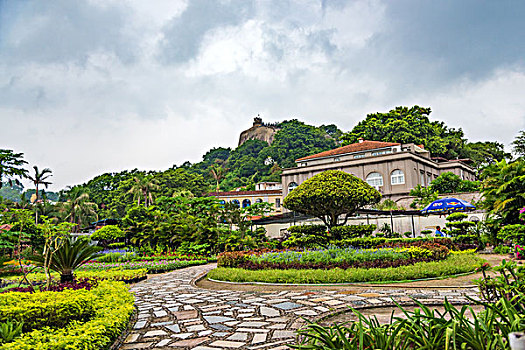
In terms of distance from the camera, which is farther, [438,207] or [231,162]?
[231,162]

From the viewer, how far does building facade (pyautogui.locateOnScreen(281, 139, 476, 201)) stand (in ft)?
114

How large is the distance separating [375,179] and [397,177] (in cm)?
203

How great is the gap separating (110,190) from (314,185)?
52.1m

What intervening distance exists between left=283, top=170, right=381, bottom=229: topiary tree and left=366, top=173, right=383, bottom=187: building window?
23.1m

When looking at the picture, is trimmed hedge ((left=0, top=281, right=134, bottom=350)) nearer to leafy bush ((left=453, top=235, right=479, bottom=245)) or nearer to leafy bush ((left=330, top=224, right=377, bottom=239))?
leafy bush ((left=330, top=224, right=377, bottom=239))

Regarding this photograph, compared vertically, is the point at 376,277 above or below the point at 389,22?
below

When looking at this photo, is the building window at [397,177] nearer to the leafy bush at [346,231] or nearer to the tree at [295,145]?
the leafy bush at [346,231]

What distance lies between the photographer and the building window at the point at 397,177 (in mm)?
34853

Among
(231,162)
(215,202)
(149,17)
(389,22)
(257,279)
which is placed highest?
(231,162)

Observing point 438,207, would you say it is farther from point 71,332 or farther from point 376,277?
point 71,332

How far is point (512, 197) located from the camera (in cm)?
1363

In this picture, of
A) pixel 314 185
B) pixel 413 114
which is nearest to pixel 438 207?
pixel 314 185

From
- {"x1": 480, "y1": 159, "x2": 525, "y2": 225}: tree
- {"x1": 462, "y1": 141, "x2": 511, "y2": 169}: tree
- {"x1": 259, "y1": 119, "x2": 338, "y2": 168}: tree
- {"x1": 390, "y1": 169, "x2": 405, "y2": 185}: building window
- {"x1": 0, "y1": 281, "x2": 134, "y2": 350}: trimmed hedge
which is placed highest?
{"x1": 259, "y1": 119, "x2": 338, "y2": 168}: tree

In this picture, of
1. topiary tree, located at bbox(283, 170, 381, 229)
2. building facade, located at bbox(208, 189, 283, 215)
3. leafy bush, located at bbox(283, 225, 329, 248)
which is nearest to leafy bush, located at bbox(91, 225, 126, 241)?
leafy bush, located at bbox(283, 225, 329, 248)
